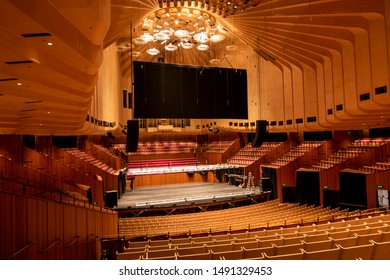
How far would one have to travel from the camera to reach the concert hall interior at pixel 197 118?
3.60 m

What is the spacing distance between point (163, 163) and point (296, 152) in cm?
874

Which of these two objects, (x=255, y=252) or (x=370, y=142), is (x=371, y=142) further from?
(x=255, y=252)

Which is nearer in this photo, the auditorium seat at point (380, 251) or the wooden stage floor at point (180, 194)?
the auditorium seat at point (380, 251)

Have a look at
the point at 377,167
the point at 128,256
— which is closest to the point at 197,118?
the point at 377,167

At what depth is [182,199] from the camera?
509 inches

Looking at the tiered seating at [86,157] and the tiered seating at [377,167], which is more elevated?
the tiered seating at [86,157]

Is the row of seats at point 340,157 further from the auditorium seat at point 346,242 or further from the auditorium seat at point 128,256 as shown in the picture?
the auditorium seat at point 128,256

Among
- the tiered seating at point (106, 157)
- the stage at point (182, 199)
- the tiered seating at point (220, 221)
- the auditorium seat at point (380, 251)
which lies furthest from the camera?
the tiered seating at point (106, 157)

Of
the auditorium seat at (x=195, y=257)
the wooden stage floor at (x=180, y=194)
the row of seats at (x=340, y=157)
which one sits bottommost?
the wooden stage floor at (x=180, y=194)

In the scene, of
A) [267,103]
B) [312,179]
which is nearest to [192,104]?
[267,103]

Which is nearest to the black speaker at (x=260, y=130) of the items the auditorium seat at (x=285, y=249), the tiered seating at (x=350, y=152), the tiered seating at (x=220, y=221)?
the tiered seating at (x=220, y=221)

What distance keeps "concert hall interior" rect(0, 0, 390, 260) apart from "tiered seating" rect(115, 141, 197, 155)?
0.82 ft

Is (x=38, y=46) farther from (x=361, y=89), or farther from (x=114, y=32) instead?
(x=361, y=89)

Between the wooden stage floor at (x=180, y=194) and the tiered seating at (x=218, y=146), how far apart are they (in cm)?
334
